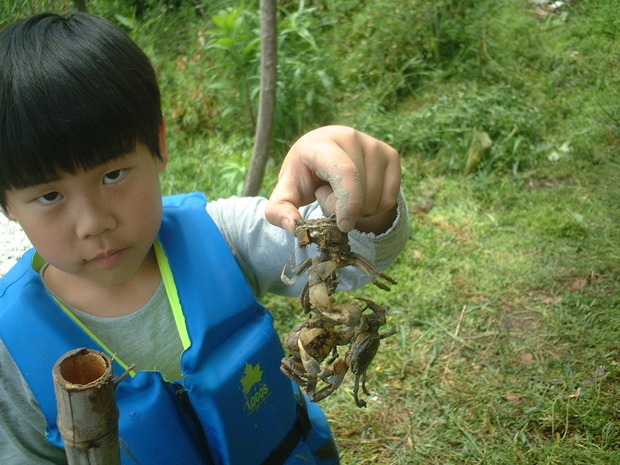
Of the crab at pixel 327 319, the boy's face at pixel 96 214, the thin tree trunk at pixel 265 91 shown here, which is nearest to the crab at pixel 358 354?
the crab at pixel 327 319

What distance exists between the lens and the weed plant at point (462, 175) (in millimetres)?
2750

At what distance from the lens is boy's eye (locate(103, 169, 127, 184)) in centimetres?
173

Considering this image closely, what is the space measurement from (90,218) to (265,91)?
2013 mm

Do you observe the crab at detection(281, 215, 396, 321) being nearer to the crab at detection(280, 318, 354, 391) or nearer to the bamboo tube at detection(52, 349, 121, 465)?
the crab at detection(280, 318, 354, 391)

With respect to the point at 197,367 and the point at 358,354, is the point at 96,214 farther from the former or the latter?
the point at 358,354

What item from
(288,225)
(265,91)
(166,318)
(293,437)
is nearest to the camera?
(288,225)

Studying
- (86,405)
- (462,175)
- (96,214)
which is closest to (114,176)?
(96,214)

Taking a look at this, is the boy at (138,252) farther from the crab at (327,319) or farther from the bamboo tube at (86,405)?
the bamboo tube at (86,405)

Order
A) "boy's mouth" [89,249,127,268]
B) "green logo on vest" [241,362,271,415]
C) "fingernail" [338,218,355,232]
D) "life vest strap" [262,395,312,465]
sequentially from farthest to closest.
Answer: "life vest strap" [262,395,312,465] → "green logo on vest" [241,362,271,415] → "boy's mouth" [89,249,127,268] → "fingernail" [338,218,355,232]

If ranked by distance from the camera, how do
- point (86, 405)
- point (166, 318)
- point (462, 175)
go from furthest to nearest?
point (462, 175)
point (166, 318)
point (86, 405)

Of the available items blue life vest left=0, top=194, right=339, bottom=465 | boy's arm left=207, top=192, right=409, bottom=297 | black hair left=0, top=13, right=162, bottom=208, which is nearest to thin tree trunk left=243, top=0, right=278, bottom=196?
boy's arm left=207, top=192, right=409, bottom=297

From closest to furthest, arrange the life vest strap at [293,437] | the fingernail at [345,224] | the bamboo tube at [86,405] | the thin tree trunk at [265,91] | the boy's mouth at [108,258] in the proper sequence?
the bamboo tube at [86,405], the fingernail at [345,224], the boy's mouth at [108,258], the life vest strap at [293,437], the thin tree trunk at [265,91]

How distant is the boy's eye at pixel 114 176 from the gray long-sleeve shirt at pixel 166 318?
18.0 inches

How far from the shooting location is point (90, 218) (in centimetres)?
168
